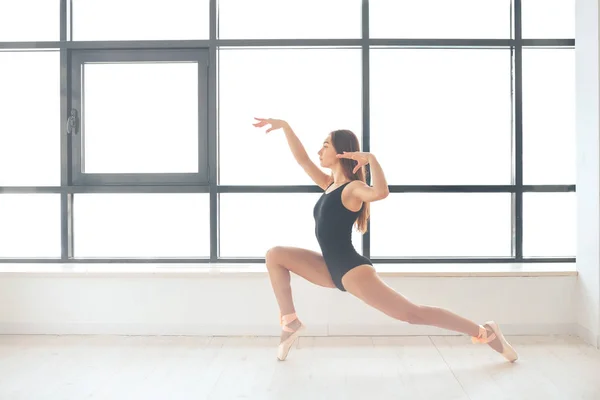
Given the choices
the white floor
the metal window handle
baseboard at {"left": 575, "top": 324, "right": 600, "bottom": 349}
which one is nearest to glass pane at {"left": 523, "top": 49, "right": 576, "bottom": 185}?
baseboard at {"left": 575, "top": 324, "right": 600, "bottom": 349}

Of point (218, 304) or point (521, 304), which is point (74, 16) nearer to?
point (218, 304)

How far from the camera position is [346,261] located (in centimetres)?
246

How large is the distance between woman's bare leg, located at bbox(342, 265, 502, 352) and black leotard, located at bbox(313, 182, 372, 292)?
51 millimetres

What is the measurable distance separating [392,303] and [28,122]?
2551mm

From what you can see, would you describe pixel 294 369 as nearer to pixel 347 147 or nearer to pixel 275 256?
pixel 275 256

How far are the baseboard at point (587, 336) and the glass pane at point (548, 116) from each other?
89cm

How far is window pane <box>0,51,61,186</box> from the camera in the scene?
3396mm

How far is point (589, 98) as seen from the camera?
2.83 m

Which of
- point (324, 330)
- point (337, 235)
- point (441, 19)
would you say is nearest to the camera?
point (337, 235)

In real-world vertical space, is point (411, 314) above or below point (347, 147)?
below

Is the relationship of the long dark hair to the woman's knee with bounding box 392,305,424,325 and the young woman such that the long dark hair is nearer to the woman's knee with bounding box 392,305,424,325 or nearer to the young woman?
the young woman

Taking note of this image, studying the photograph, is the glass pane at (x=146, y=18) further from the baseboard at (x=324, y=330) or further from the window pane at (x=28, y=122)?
the baseboard at (x=324, y=330)

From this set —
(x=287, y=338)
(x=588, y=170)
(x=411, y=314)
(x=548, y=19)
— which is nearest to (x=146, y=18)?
(x=287, y=338)

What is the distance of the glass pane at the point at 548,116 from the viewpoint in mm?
3299
